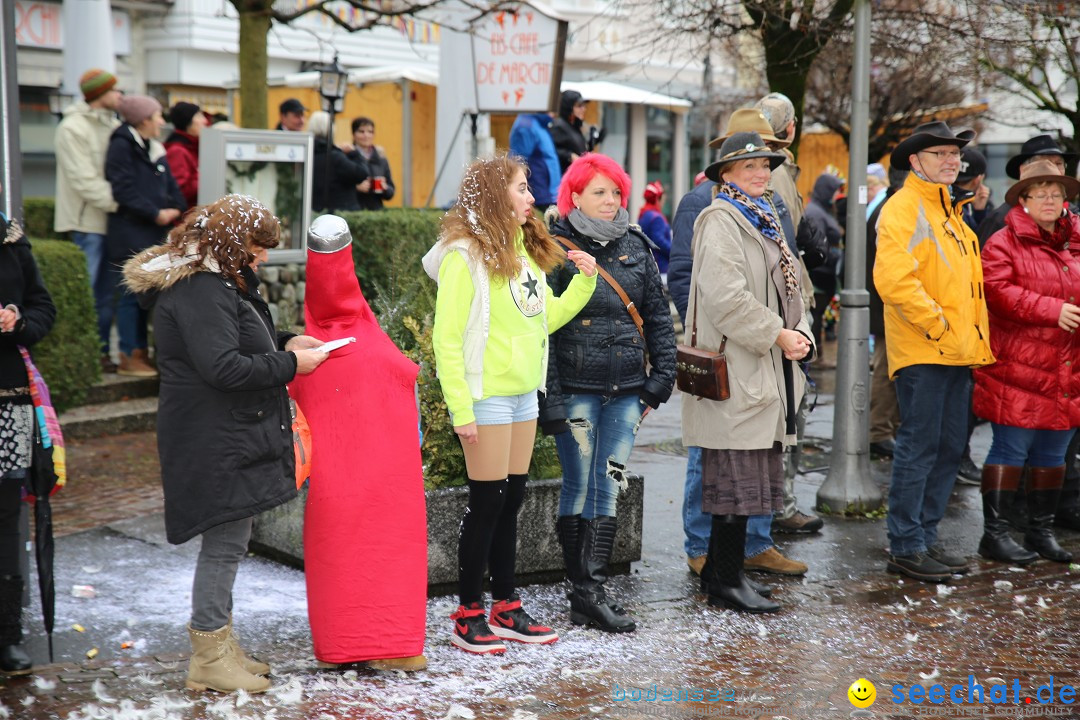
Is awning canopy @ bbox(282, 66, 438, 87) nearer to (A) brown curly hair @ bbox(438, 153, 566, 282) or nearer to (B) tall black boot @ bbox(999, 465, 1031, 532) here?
(B) tall black boot @ bbox(999, 465, 1031, 532)

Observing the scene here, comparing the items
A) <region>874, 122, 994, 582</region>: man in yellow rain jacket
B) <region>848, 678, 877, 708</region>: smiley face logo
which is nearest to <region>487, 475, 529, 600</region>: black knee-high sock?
<region>848, 678, 877, 708</region>: smiley face logo

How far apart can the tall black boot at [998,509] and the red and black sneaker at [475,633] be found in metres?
2.91

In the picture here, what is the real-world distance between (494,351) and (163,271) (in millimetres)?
1259

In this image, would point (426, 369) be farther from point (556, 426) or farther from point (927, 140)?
point (927, 140)

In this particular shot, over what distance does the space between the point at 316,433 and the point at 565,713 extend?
4.55 feet

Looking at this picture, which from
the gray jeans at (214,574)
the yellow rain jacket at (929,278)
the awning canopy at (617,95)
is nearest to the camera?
the gray jeans at (214,574)

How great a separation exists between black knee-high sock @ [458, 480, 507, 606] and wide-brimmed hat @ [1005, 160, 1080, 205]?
319 cm

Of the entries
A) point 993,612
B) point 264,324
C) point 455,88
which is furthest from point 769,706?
point 455,88

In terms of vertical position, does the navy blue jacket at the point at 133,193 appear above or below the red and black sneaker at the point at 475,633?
above

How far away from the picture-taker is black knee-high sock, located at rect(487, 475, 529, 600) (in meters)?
4.96

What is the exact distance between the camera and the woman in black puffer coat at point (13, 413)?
15.3 ft

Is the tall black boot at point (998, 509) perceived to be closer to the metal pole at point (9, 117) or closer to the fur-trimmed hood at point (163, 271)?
the fur-trimmed hood at point (163, 271)

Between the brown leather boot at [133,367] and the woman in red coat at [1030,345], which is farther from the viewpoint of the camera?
the brown leather boot at [133,367]

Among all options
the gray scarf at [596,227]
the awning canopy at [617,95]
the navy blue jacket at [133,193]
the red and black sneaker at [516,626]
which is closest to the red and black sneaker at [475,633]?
the red and black sneaker at [516,626]
